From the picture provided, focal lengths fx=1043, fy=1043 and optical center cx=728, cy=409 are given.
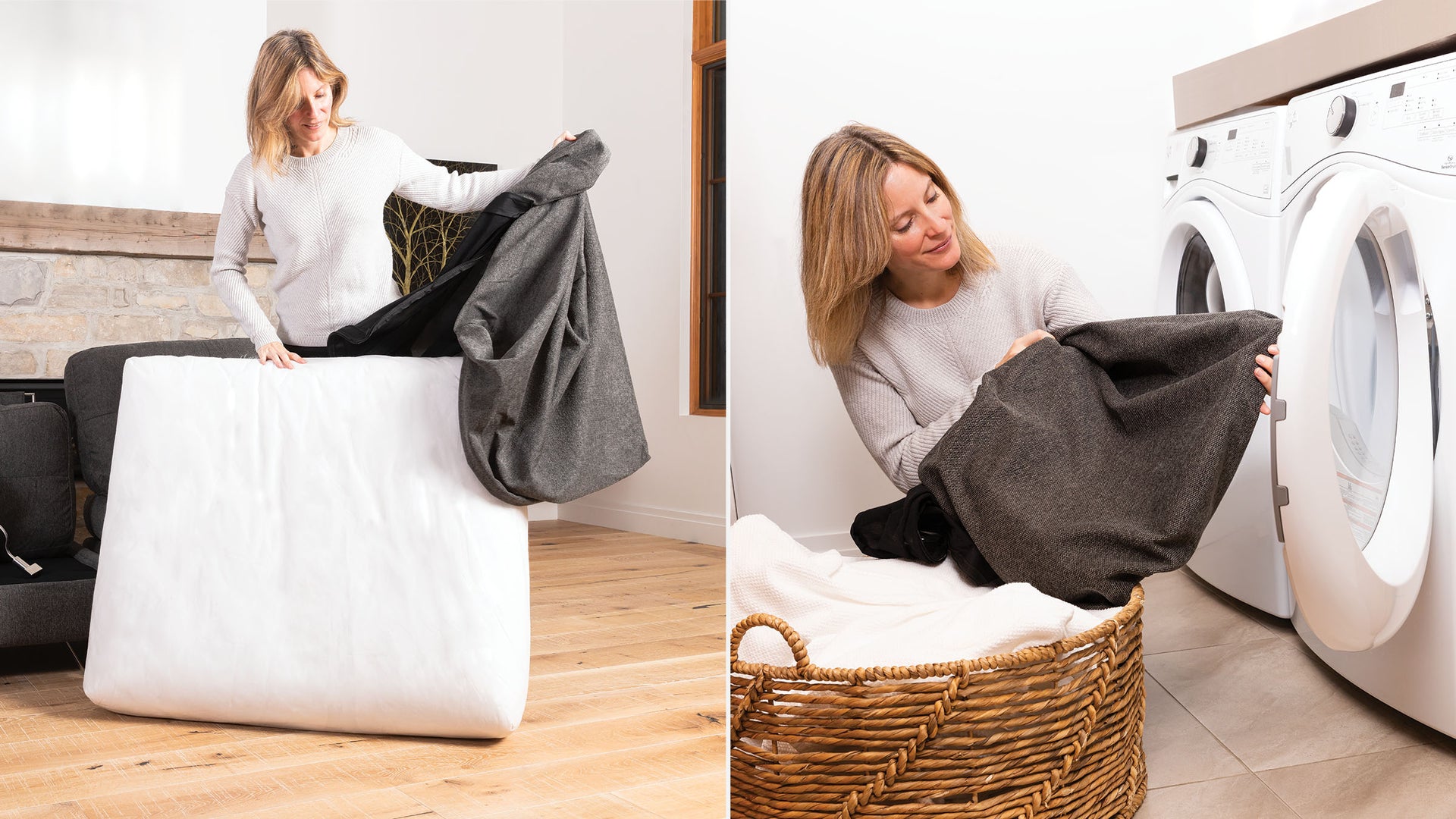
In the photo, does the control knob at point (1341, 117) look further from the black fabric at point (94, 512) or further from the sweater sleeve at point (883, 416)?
the black fabric at point (94, 512)

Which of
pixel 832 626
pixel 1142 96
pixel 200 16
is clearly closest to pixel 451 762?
pixel 832 626

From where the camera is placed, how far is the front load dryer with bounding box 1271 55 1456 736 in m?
1.19

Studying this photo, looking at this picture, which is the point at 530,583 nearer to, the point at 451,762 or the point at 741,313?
the point at 451,762

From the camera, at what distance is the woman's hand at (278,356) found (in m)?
1.32

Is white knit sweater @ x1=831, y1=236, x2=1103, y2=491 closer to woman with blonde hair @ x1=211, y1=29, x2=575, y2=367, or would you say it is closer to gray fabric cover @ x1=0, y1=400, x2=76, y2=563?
woman with blonde hair @ x1=211, y1=29, x2=575, y2=367

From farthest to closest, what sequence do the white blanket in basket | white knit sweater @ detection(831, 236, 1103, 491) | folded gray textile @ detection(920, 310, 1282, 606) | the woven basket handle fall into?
white knit sweater @ detection(831, 236, 1103, 491) → folded gray textile @ detection(920, 310, 1282, 606) → the white blanket in basket → the woven basket handle

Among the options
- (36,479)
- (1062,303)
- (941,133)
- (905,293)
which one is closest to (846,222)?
(905,293)

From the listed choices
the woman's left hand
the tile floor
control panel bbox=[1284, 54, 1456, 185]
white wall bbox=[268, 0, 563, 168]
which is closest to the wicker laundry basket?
the tile floor

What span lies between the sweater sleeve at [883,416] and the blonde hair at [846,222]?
0.07 metres

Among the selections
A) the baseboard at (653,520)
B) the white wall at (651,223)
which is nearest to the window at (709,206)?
the white wall at (651,223)

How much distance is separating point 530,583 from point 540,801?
0.27 metres

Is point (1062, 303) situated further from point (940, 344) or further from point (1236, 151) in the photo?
point (1236, 151)

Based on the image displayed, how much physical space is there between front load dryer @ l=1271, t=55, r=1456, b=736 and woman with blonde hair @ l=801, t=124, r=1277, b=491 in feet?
1.31

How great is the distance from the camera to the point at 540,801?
112 cm
